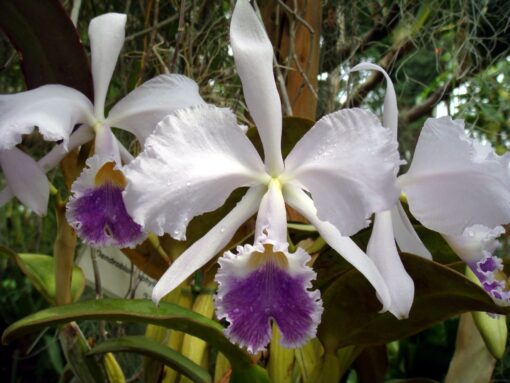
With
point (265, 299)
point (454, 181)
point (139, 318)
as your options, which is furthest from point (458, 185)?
point (139, 318)

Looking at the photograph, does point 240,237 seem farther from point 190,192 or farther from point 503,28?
point 503,28

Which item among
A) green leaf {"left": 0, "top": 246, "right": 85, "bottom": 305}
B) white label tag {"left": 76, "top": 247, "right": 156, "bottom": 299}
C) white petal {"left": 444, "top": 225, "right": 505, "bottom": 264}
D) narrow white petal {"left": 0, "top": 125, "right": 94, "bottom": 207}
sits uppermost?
narrow white petal {"left": 0, "top": 125, "right": 94, "bottom": 207}

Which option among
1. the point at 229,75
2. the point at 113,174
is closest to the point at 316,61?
the point at 229,75

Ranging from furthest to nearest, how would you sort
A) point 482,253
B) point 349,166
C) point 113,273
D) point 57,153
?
1. point 113,273
2. point 57,153
3. point 482,253
4. point 349,166

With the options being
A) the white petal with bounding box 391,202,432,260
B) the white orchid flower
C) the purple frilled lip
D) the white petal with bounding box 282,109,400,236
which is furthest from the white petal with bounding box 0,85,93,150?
the purple frilled lip

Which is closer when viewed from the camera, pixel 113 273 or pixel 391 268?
pixel 391 268

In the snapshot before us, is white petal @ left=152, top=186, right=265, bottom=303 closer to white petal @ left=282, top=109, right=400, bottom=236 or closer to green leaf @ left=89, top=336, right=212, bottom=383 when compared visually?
white petal @ left=282, top=109, right=400, bottom=236

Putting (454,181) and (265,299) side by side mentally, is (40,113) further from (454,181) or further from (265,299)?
(454,181)

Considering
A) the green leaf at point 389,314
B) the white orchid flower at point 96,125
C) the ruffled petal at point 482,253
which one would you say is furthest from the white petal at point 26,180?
the ruffled petal at point 482,253
